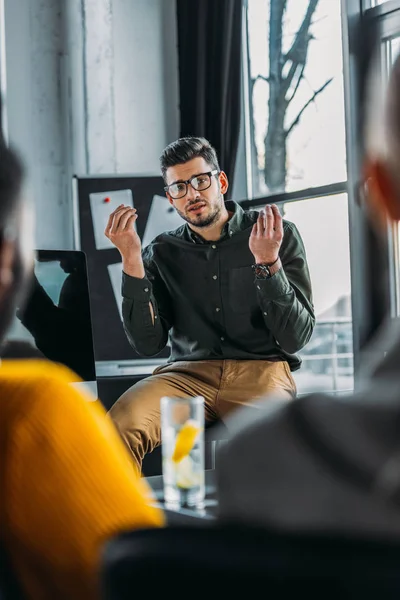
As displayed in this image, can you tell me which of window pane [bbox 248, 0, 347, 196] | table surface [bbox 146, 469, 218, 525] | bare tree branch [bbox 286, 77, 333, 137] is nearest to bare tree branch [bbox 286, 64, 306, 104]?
A: window pane [bbox 248, 0, 347, 196]

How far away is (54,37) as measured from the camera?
187 inches

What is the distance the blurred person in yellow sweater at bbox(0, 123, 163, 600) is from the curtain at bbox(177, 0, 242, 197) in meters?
4.03

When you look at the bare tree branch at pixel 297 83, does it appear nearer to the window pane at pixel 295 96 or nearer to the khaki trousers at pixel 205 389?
the window pane at pixel 295 96

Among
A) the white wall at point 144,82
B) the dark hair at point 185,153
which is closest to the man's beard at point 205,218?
the dark hair at point 185,153

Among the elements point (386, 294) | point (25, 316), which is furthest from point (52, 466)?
point (386, 294)

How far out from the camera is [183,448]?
177 centimetres

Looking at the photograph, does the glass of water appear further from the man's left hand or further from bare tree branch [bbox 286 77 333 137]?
bare tree branch [bbox 286 77 333 137]

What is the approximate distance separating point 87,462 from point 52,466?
3cm

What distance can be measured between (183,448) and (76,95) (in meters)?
3.38

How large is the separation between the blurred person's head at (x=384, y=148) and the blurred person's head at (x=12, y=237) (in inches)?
9.0

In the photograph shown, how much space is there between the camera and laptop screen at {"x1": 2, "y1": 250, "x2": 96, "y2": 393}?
245 centimetres

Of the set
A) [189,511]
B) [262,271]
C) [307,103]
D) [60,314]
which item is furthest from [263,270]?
[307,103]

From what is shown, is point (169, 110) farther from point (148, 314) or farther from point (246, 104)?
point (148, 314)

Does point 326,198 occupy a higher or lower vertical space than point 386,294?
higher
